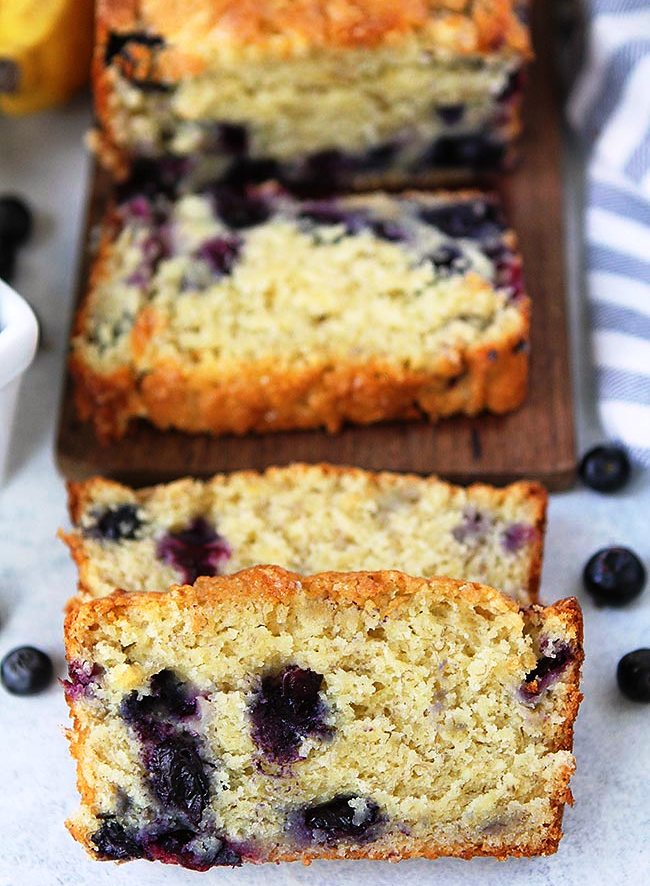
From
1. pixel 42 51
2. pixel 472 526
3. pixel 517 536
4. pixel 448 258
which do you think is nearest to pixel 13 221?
pixel 42 51

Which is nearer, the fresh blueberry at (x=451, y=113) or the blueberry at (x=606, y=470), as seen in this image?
the blueberry at (x=606, y=470)

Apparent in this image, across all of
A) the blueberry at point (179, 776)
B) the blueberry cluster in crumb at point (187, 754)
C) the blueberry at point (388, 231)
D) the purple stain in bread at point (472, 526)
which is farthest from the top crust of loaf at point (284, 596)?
the blueberry at point (388, 231)

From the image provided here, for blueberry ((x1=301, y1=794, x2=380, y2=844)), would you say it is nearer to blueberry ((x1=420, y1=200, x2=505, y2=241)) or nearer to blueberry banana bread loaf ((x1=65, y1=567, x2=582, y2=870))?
blueberry banana bread loaf ((x1=65, y1=567, x2=582, y2=870))

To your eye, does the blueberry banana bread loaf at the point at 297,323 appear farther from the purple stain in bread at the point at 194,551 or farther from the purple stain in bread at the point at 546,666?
the purple stain in bread at the point at 546,666

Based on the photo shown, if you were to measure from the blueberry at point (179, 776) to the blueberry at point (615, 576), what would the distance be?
1.30 m

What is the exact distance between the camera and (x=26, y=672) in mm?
3771

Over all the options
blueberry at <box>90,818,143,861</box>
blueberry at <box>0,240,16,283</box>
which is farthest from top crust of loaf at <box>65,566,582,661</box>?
blueberry at <box>0,240,16,283</box>

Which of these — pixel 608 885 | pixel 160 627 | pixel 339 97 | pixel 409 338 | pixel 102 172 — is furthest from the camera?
pixel 102 172

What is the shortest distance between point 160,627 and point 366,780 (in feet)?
1.97

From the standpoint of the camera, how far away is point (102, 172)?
485cm

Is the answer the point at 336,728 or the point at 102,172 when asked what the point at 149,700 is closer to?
the point at 336,728

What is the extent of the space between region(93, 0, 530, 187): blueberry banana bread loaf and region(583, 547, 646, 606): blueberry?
1560 mm

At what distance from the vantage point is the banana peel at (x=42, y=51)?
458 centimetres

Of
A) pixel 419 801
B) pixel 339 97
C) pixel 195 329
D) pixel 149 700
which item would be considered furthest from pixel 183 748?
pixel 339 97
